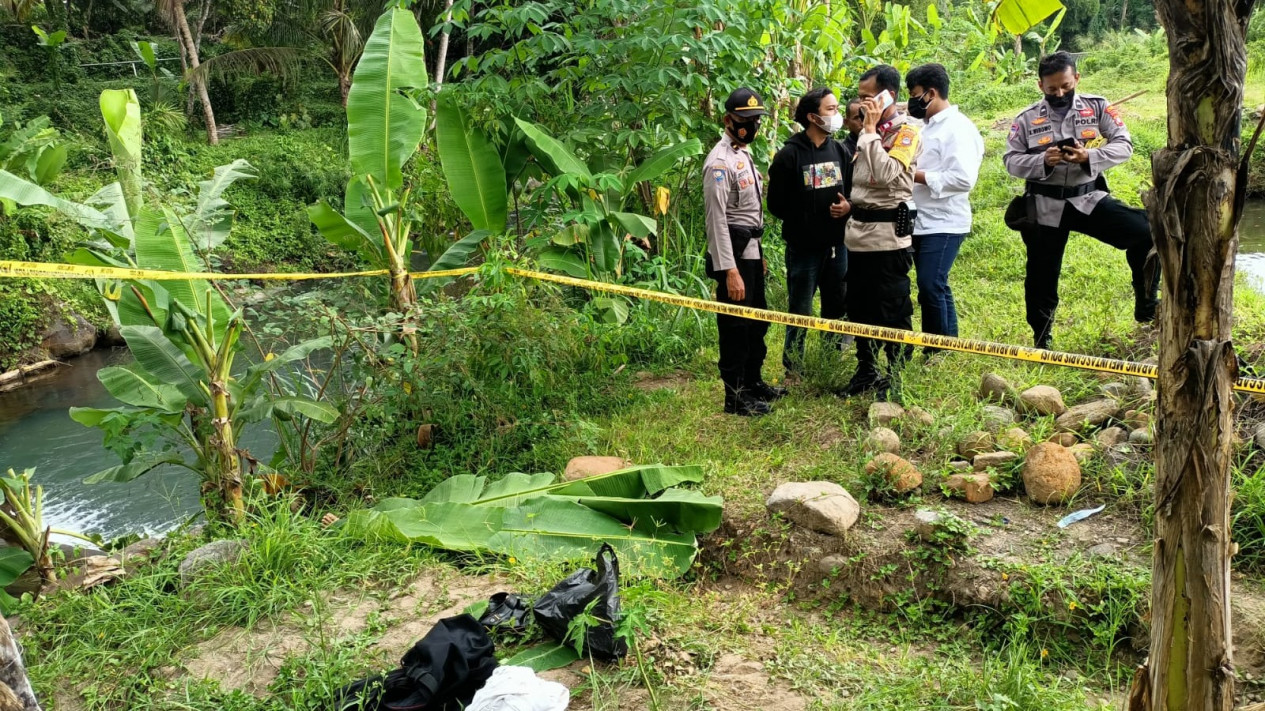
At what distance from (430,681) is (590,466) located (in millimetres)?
1671

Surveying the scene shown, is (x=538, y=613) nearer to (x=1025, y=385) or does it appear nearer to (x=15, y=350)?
(x=1025, y=385)

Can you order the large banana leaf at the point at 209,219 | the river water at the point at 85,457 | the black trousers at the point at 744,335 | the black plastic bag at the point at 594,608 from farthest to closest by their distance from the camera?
the river water at the point at 85,457 < the large banana leaf at the point at 209,219 < the black trousers at the point at 744,335 < the black plastic bag at the point at 594,608

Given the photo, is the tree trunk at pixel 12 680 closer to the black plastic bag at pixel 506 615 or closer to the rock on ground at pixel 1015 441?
the black plastic bag at pixel 506 615

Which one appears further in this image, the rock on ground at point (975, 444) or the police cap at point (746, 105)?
the police cap at point (746, 105)

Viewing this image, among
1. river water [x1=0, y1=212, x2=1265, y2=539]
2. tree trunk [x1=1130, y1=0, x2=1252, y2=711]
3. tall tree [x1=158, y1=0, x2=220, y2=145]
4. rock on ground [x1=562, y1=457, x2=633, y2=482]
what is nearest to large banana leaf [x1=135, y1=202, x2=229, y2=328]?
river water [x1=0, y1=212, x2=1265, y2=539]

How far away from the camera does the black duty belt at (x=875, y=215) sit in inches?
167

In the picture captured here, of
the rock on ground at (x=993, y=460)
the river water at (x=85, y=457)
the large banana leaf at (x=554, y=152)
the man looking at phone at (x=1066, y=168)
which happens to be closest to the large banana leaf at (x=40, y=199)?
the river water at (x=85, y=457)

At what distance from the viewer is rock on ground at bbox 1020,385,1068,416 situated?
159 inches

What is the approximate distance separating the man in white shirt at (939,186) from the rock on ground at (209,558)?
341 centimetres

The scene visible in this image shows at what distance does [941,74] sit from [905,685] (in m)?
3.22

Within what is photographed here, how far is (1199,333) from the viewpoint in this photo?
1550 mm

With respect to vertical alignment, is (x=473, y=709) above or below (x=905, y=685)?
above

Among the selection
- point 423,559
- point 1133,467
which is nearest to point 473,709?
point 423,559

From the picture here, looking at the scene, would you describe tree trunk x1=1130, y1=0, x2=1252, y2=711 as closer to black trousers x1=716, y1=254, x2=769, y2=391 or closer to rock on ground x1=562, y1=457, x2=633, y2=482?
rock on ground x1=562, y1=457, x2=633, y2=482
